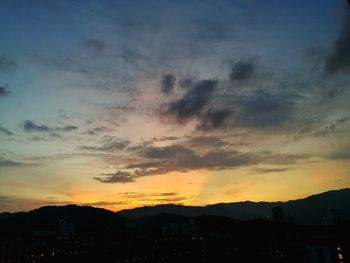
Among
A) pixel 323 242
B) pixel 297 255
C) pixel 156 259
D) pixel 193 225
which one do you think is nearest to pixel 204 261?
pixel 156 259

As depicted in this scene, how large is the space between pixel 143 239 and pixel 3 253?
4464cm

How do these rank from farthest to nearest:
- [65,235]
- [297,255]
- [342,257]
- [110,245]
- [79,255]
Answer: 1. [65,235]
2. [110,245]
3. [79,255]
4. [297,255]
5. [342,257]

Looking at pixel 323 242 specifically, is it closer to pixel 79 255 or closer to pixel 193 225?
pixel 193 225

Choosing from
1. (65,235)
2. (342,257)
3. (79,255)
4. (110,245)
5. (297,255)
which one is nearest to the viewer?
(342,257)

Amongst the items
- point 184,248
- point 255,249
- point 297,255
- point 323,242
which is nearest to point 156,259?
point 184,248

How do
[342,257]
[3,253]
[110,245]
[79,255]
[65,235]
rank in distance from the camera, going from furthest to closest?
[65,235] → [110,245] → [3,253] → [79,255] → [342,257]

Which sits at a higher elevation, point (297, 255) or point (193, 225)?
point (193, 225)

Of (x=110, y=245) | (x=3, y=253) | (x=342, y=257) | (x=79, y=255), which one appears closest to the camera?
(x=342, y=257)

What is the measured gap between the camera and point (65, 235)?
129m

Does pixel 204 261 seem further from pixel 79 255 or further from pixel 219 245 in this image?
pixel 79 255

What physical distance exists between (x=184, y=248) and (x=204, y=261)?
15152 mm

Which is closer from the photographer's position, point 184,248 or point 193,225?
point 184,248

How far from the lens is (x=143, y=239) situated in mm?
124750

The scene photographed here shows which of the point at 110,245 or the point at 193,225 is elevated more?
the point at 193,225
